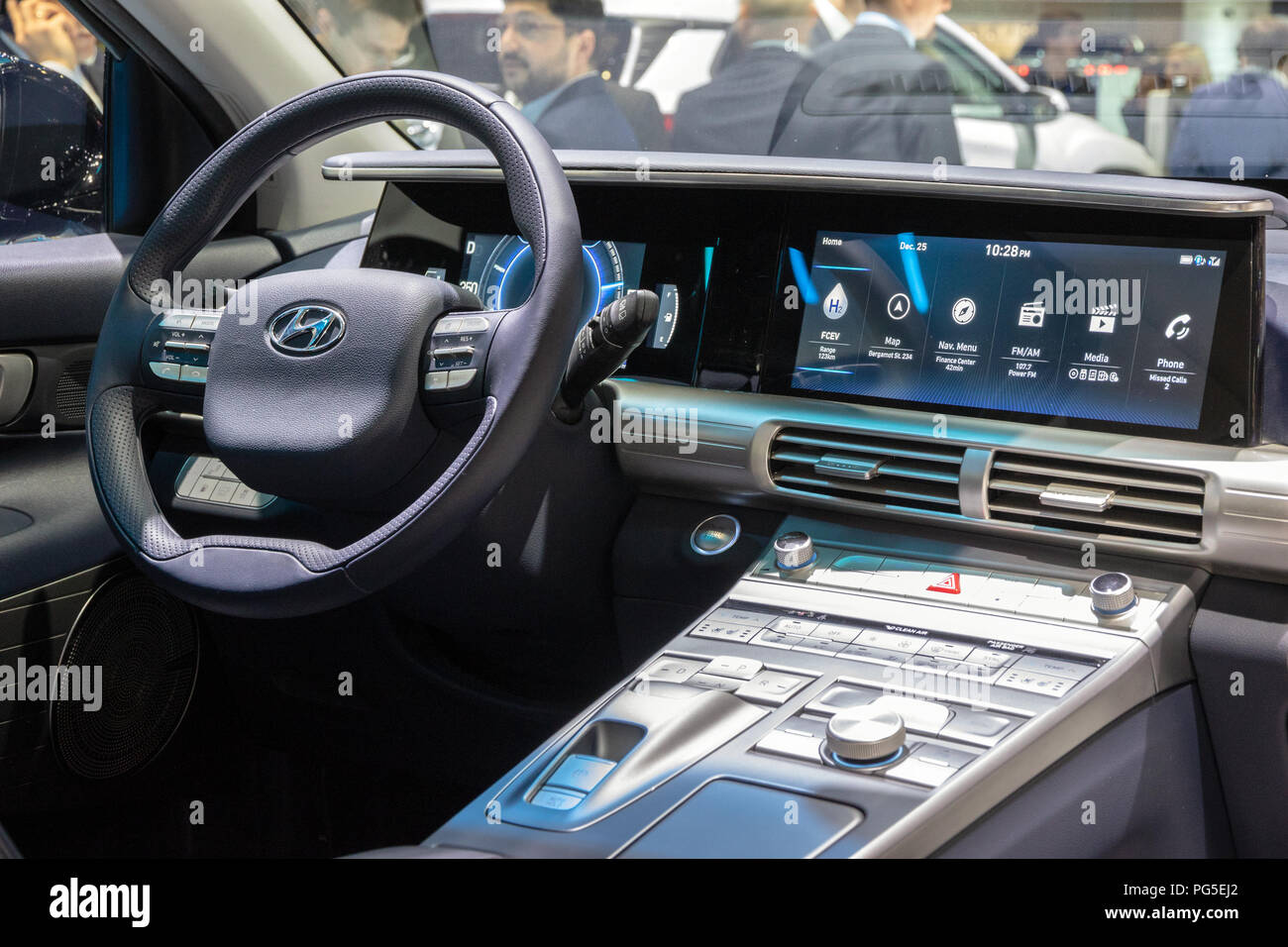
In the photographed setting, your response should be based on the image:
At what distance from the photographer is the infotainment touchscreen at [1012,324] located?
49.7 inches

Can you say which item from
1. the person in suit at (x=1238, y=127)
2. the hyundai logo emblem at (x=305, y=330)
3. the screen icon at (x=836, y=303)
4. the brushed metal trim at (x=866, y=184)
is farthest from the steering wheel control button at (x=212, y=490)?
the person in suit at (x=1238, y=127)

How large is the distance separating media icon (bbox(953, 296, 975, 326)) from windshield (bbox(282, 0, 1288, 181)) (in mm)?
876

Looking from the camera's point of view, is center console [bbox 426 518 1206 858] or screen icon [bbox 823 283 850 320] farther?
screen icon [bbox 823 283 850 320]

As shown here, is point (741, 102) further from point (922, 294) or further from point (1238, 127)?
point (922, 294)

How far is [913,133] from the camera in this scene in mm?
2752

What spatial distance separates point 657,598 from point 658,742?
1.47ft

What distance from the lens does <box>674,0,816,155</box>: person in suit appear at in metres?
2.76

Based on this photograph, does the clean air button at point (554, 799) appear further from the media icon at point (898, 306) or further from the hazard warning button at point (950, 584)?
the media icon at point (898, 306)

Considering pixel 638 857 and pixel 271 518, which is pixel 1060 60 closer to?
pixel 271 518

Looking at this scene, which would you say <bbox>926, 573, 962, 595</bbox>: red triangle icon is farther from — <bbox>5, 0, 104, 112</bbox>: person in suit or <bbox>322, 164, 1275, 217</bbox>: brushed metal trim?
<bbox>5, 0, 104, 112</bbox>: person in suit

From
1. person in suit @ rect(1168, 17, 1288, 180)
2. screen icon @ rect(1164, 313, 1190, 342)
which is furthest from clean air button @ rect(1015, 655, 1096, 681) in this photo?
person in suit @ rect(1168, 17, 1288, 180)

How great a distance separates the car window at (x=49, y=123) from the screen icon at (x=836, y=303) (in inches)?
46.1

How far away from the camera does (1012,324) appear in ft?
4.44
